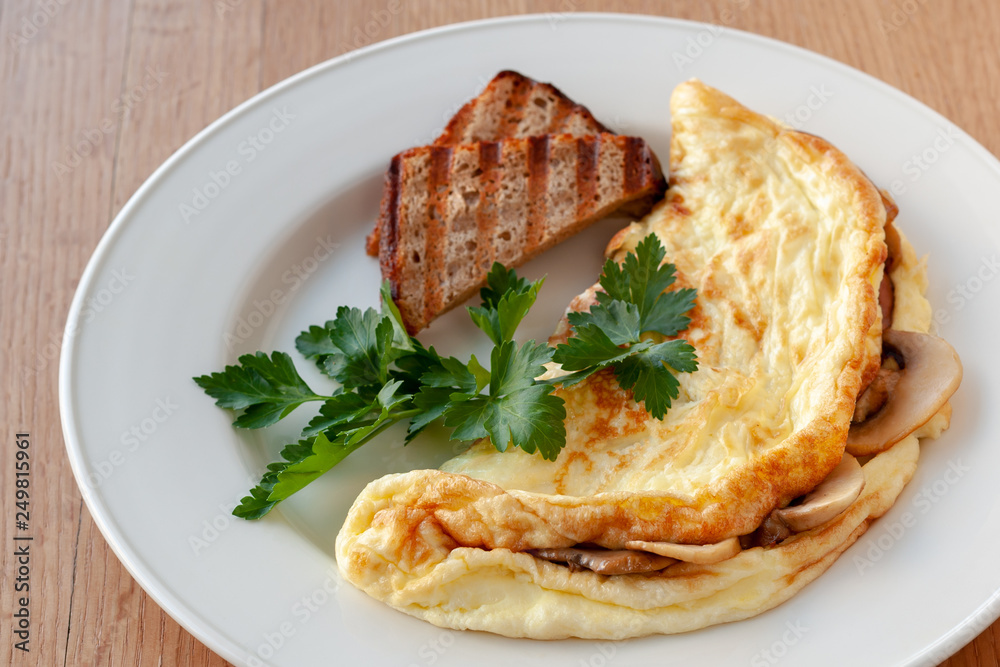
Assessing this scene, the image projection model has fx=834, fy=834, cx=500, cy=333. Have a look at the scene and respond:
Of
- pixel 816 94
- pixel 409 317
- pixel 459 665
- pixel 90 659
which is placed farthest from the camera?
pixel 816 94

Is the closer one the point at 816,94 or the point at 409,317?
the point at 409,317

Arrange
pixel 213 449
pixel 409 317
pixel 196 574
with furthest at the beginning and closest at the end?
pixel 409 317, pixel 213 449, pixel 196 574

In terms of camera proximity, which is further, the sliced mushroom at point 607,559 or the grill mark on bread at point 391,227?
the grill mark on bread at point 391,227

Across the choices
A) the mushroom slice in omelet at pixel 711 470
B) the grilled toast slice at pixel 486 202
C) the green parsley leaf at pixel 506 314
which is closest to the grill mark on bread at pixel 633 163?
the grilled toast slice at pixel 486 202

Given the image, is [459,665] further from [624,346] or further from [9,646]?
[9,646]

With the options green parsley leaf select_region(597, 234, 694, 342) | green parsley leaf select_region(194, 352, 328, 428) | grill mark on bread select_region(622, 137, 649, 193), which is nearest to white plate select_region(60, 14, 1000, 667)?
green parsley leaf select_region(194, 352, 328, 428)

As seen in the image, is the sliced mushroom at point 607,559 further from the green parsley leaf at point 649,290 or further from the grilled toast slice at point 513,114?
the grilled toast slice at point 513,114

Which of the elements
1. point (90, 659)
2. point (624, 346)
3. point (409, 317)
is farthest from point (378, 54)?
point (90, 659)
